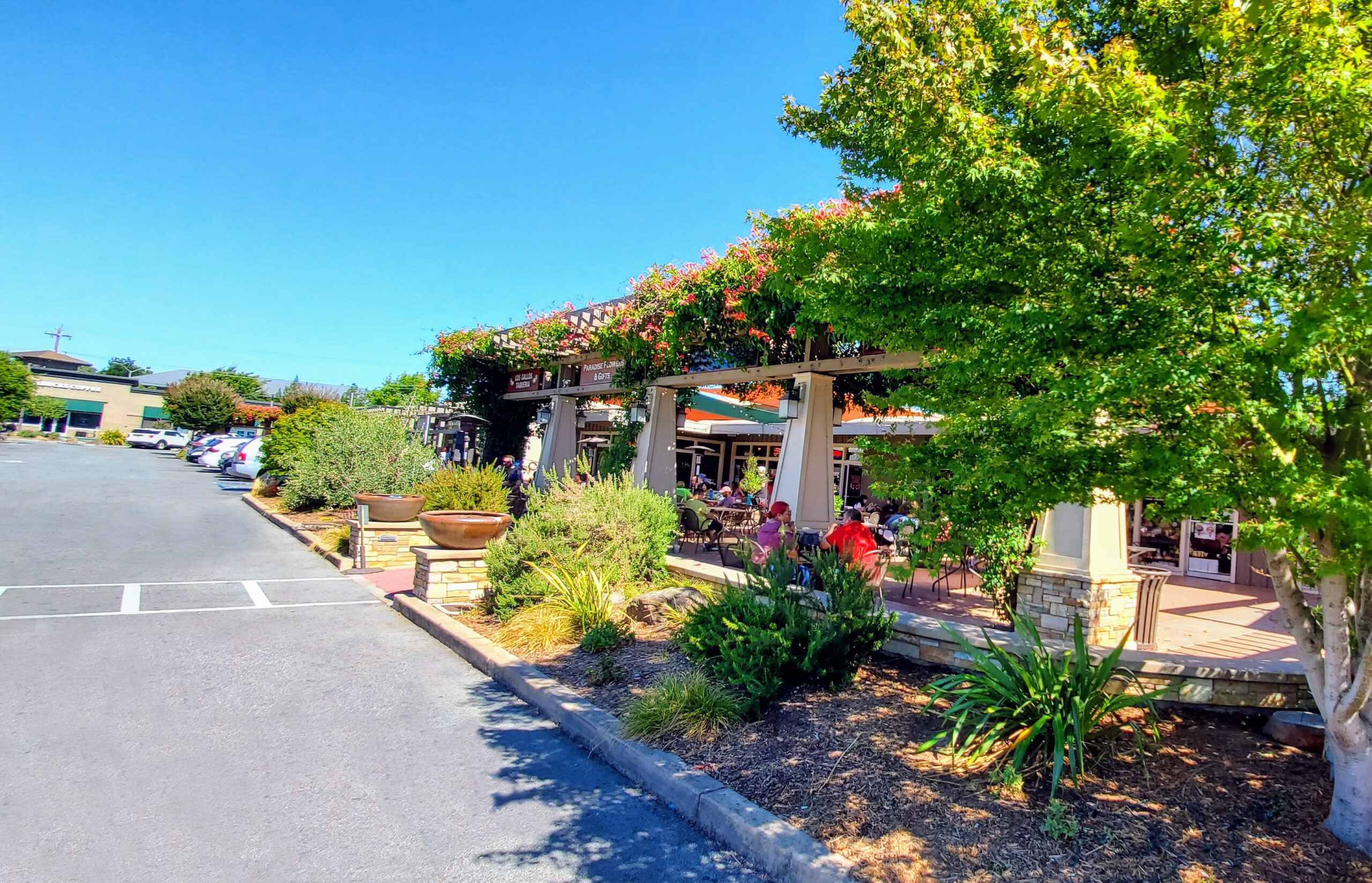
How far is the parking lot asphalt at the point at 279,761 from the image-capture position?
3.06m

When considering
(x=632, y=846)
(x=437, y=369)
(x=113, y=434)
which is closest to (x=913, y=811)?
(x=632, y=846)

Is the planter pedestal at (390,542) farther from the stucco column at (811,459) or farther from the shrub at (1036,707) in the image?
the shrub at (1036,707)

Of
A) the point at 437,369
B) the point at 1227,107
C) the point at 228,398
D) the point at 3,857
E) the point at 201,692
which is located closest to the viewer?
the point at 1227,107

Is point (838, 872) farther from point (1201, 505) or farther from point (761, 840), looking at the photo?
point (1201, 505)

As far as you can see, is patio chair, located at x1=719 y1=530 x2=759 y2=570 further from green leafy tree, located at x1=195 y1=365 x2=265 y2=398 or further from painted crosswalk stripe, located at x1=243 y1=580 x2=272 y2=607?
green leafy tree, located at x1=195 y1=365 x2=265 y2=398

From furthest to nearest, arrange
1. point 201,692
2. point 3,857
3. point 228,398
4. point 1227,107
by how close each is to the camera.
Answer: point 228,398 < point 201,692 < point 3,857 < point 1227,107

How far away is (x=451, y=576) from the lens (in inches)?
312

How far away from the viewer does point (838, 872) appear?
9.36ft

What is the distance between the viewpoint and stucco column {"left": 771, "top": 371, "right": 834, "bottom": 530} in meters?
9.28

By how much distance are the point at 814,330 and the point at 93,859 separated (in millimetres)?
7747

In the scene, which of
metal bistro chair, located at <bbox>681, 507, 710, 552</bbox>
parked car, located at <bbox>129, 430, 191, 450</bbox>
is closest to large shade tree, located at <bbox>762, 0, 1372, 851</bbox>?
metal bistro chair, located at <bbox>681, 507, 710, 552</bbox>

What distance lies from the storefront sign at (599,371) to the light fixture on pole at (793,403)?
430 centimetres

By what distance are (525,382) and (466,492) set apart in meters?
6.58

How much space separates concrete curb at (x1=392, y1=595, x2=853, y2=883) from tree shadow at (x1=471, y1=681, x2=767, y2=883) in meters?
0.06
